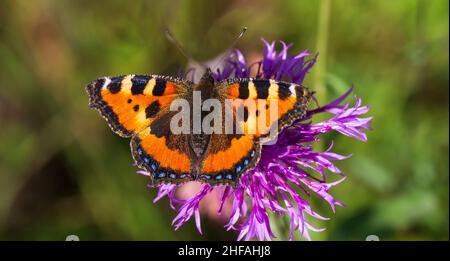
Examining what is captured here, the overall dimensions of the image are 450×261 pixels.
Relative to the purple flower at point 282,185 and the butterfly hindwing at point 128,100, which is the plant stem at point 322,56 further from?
the butterfly hindwing at point 128,100

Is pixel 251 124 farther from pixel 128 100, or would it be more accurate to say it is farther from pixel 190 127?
pixel 128 100

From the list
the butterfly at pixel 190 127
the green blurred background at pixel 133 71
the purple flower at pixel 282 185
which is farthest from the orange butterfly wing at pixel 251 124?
the green blurred background at pixel 133 71

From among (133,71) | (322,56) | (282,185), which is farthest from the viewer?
(133,71)

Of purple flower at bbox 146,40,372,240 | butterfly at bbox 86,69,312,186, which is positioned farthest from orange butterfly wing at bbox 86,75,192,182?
purple flower at bbox 146,40,372,240

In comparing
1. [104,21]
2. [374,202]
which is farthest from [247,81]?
[104,21]

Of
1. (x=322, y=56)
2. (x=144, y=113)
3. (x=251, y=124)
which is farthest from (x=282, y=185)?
(x=322, y=56)

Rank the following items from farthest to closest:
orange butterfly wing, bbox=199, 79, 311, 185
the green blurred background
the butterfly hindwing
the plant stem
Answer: the green blurred background → the plant stem → the butterfly hindwing → orange butterfly wing, bbox=199, 79, 311, 185

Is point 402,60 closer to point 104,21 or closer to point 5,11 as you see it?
point 104,21

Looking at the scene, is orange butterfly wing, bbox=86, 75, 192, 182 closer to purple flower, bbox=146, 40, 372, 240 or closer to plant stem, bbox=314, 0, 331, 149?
purple flower, bbox=146, 40, 372, 240
